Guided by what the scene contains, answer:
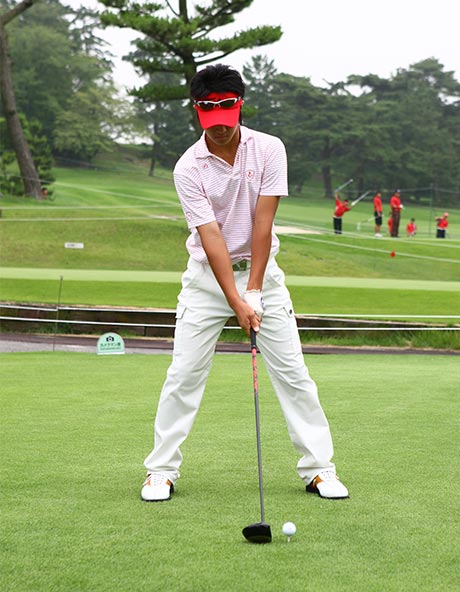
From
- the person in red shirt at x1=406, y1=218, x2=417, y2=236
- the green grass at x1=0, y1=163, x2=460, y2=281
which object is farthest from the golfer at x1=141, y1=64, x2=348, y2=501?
the person in red shirt at x1=406, y1=218, x2=417, y2=236

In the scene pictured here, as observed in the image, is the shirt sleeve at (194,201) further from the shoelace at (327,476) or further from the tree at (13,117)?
the tree at (13,117)

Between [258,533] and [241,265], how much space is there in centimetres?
127

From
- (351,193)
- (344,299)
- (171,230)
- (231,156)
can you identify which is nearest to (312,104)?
(351,193)

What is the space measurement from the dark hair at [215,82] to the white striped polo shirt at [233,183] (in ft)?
0.59

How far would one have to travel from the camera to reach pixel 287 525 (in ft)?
11.1

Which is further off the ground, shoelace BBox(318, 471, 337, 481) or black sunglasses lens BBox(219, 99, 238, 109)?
black sunglasses lens BBox(219, 99, 238, 109)

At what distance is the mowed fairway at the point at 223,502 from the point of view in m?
3.09

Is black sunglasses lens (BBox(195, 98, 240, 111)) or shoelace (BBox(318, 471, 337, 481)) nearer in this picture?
black sunglasses lens (BBox(195, 98, 240, 111))

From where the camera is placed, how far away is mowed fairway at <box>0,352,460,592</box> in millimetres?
3094

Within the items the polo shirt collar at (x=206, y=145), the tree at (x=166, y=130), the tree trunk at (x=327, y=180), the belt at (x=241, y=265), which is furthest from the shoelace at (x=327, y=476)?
the tree trunk at (x=327, y=180)

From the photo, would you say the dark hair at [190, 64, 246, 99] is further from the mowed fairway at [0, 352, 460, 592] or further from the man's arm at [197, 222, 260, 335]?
the mowed fairway at [0, 352, 460, 592]

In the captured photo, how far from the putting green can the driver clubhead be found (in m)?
A: 16.4

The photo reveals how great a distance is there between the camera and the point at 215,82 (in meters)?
4.13

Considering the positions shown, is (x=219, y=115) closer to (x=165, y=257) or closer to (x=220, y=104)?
(x=220, y=104)
